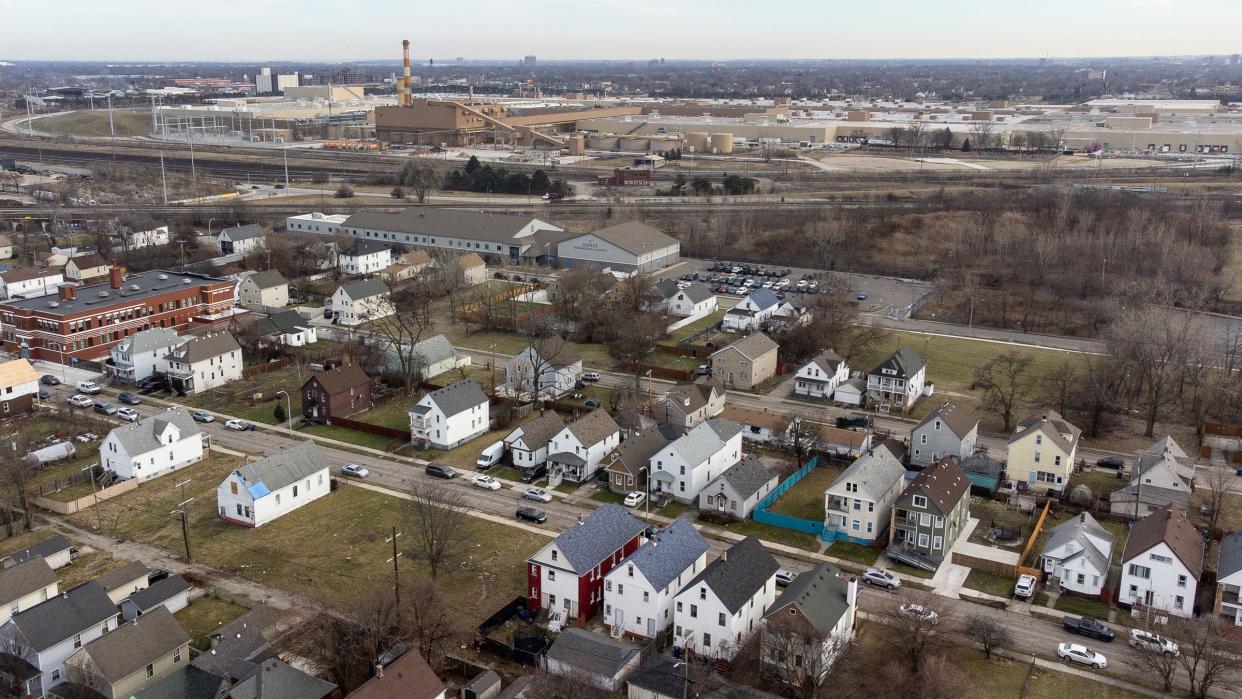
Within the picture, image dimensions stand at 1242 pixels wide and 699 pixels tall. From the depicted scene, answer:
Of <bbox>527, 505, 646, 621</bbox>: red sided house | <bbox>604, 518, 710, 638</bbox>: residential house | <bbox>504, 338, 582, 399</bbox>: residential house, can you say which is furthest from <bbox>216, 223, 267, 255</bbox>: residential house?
<bbox>604, 518, 710, 638</bbox>: residential house

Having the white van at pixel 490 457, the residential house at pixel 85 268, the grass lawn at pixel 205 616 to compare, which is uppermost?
the residential house at pixel 85 268

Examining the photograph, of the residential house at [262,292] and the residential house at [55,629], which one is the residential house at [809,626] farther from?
the residential house at [262,292]

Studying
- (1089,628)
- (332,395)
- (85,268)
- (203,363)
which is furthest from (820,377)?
(85,268)

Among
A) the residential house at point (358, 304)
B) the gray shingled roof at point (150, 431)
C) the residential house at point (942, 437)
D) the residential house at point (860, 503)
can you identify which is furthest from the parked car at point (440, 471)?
the residential house at point (358, 304)

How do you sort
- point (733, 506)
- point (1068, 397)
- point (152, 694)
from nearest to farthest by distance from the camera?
point (152, 694), point (733, 506), point (1068, 397)

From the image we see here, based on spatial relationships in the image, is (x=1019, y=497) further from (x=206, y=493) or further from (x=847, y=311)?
(x=206, y=493)

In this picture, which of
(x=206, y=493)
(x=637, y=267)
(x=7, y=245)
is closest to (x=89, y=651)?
(x=206, y=493)

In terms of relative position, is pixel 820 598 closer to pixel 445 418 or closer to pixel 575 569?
pixel 575 569
